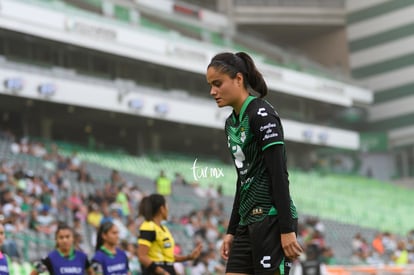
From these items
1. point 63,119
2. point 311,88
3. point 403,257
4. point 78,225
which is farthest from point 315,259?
point 311,88

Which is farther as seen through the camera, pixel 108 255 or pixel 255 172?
pixel 108 255

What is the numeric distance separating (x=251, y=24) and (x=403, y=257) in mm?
32885

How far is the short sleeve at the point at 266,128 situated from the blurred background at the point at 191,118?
56 cm

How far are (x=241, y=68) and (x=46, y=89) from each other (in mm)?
31053

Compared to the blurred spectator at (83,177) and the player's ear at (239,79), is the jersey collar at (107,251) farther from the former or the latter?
the blurred spectator at (83,177)

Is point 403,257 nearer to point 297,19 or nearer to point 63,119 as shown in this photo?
point 63,119

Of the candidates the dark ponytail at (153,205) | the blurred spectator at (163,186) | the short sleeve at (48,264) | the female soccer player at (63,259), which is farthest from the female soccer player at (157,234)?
the blurred spectator at (163,186)

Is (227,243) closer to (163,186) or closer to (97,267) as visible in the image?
(97,267)

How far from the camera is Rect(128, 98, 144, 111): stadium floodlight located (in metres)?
40.7

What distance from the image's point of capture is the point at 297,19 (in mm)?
58969

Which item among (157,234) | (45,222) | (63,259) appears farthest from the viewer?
(45,222)

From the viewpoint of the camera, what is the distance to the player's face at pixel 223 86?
5930 millimetres

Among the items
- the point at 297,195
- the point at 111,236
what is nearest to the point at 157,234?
the point at 111,236

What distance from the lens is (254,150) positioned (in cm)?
595
